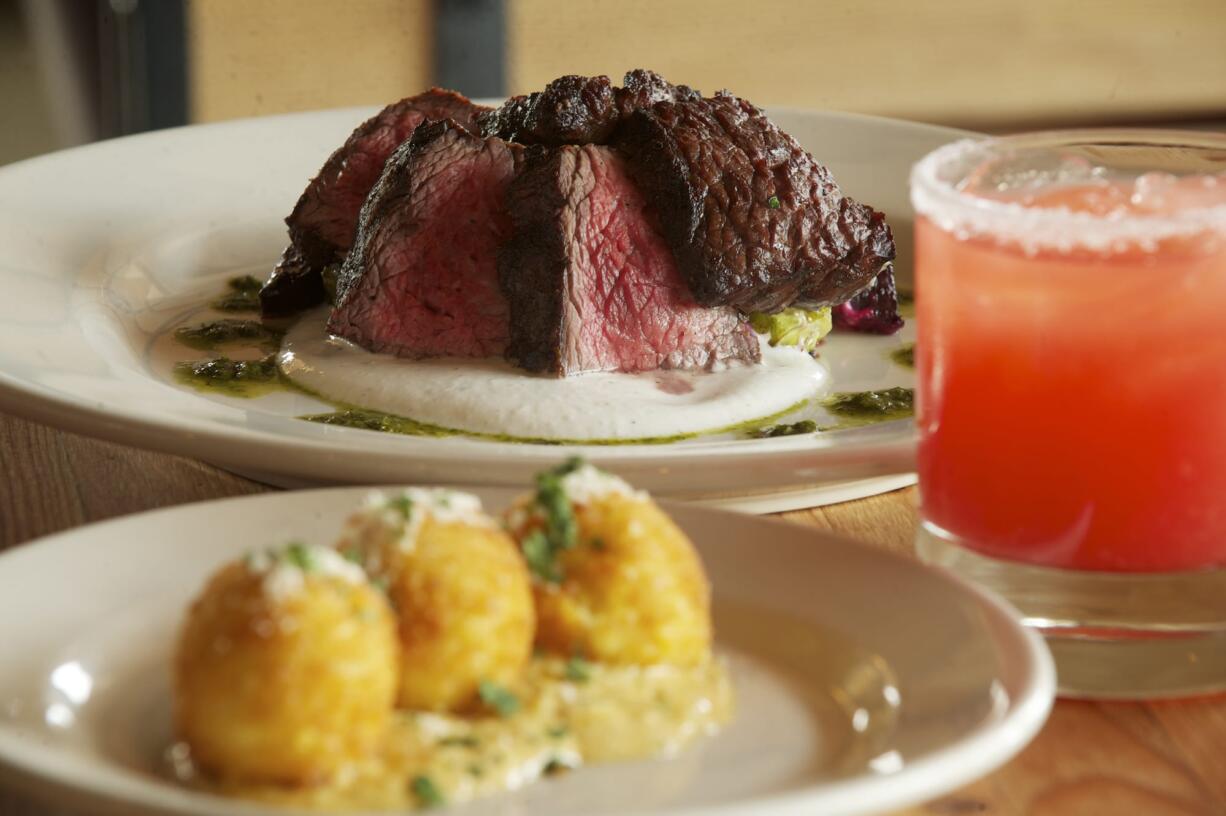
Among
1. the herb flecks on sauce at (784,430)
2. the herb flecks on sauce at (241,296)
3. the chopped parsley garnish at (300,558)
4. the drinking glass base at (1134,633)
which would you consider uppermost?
the chopped parsley garnish at (300,558)

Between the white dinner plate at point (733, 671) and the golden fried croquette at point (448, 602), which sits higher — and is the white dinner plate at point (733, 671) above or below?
below

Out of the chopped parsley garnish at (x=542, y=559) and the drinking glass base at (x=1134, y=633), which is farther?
the drinking glass base at (x=1134, y=633)

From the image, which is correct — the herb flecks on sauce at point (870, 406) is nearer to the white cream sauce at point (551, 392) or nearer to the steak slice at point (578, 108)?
the white cream sauce at point (551, 392)

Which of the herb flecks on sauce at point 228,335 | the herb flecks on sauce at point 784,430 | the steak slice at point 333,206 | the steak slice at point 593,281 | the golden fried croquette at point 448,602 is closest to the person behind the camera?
the golden fried croquette at point 448,602

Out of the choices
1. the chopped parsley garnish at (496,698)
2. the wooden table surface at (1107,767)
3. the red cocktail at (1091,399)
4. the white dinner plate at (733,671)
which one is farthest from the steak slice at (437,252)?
the chopped parsley garnish at (496,698)

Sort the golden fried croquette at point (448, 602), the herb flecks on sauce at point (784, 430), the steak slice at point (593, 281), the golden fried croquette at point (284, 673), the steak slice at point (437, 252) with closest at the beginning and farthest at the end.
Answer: the golden fried croquette at point (284, 673) → the golden fried croquette at point (448, 602) → the herb flecks on sauce at point (784, 430) → the steak slice at point (593, 281) → the steak slice at point (437, 252)

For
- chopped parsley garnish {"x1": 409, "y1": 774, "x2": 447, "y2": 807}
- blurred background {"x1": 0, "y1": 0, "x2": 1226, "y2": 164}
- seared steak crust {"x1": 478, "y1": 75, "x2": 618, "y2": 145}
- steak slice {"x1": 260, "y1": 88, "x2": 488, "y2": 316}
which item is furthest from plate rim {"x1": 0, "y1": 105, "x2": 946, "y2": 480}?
blurred background {"x1": 0, "y1": 0, "x2": 1226, "y2": 164}

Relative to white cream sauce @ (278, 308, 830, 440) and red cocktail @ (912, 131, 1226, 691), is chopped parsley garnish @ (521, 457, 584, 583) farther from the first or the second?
white cream sauce @ (278, 308, 830, 440)

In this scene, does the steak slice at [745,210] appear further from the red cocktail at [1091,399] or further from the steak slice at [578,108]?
the red cocktail at [1091,399]
